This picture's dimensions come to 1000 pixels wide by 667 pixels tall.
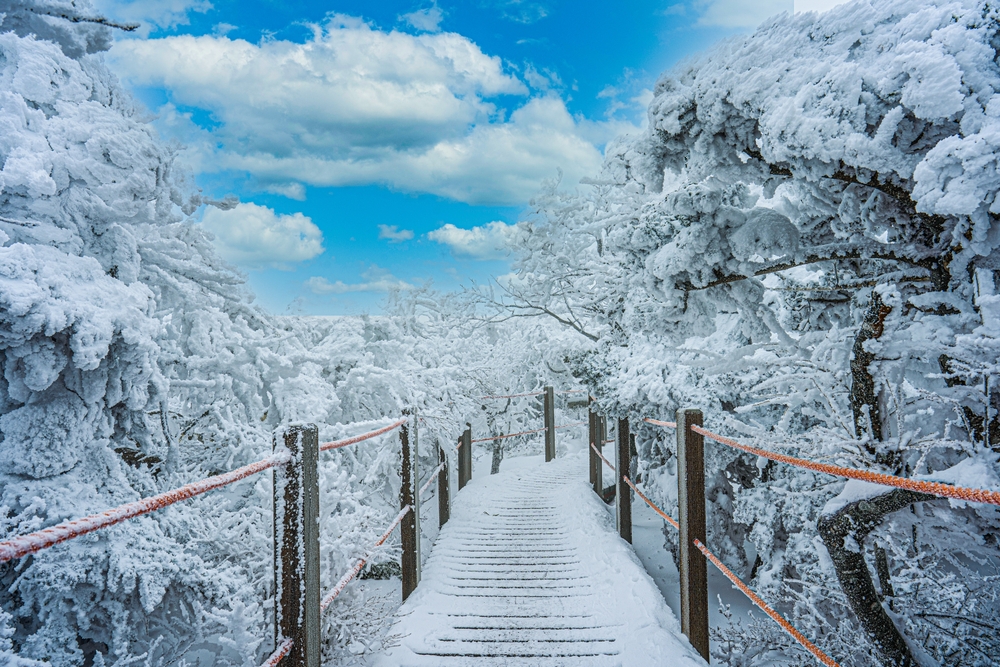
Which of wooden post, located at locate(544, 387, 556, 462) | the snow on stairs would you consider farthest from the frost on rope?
wooden post, located at locate(544, 387, 556, 462)

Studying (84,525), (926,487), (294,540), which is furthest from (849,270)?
(84,525)

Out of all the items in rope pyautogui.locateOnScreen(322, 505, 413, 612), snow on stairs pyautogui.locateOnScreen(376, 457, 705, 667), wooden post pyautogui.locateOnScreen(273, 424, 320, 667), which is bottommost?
snow on stairs pyautogui.locateOnScreen(376, 457, 705, 667)

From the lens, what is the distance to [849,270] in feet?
12.5

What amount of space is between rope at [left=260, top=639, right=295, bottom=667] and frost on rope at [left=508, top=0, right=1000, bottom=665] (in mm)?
2283

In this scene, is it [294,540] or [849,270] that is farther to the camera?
[849,270]

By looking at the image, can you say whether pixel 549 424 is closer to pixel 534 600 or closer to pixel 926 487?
pixel 534 600

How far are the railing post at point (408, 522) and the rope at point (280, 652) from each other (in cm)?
194

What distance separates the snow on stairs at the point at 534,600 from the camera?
10.3ft

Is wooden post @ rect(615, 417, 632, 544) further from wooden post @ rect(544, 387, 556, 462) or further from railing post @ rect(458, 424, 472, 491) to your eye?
wooden post @ rect(544, 387, 556, 462)

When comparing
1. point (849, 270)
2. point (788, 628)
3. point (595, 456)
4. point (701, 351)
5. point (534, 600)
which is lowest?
point (534, 600)

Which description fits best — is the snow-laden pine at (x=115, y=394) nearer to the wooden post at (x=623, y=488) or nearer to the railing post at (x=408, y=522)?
the railing post at (x=408, y=522)

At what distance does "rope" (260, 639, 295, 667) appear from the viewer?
2.00m

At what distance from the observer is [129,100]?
17.7ft

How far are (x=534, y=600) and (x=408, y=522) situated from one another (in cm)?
116
